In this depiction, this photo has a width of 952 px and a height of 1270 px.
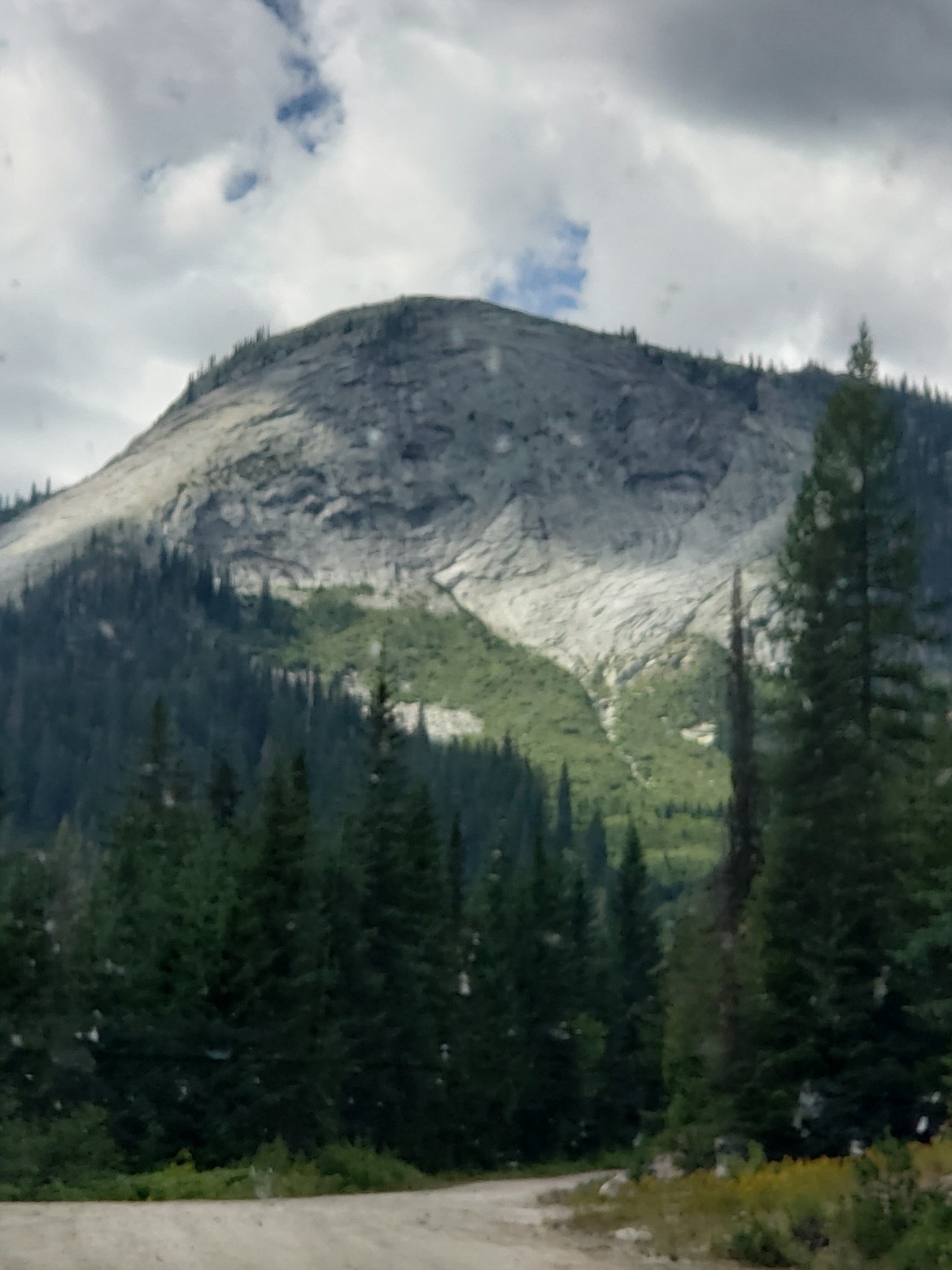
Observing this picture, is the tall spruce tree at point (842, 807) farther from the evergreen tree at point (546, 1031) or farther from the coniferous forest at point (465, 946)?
the evergreen tree at point (546, 1031)

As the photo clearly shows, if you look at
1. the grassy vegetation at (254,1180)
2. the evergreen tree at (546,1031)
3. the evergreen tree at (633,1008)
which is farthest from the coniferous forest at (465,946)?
the evergreen tree at (633,1008)

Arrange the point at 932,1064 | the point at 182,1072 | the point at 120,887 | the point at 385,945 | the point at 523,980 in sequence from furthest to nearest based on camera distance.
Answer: the point at 523,980 → the point at 120,887 → the point at 385,945 → the point at 182,1072 → the point at 932,1064

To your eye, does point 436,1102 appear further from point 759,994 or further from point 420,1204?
point 420,1204

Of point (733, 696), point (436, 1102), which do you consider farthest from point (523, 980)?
point (733, 696)

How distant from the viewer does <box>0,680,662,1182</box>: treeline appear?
36281 millimetres

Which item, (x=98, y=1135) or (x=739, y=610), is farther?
(x=739, y=610)

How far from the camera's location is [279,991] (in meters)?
37.9

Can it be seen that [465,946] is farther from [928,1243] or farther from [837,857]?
[928,1243]

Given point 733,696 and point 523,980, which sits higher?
point 733,696

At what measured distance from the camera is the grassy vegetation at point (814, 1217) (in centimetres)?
1367

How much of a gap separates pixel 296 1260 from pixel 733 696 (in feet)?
73.9

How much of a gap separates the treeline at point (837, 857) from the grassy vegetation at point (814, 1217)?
6703 mm

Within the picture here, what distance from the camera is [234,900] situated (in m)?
38.0

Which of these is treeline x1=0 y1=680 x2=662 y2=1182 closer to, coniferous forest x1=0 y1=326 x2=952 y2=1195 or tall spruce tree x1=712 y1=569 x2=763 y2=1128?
coniferous forest x1=0 y1=326 x2=952 y2=1195
